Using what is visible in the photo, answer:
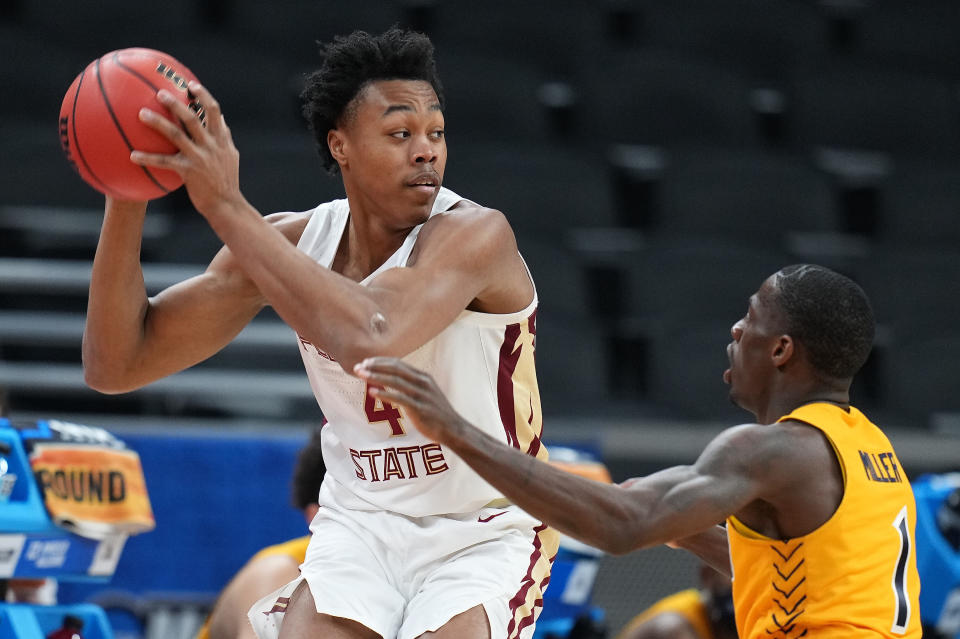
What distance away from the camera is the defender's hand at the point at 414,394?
2.43 m

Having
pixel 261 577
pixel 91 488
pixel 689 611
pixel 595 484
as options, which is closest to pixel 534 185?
pixel 689 611

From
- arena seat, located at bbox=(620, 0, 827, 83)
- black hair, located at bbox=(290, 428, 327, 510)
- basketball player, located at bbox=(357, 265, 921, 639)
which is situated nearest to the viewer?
basketball player, located at bbox=(357, 265, 921, 639)

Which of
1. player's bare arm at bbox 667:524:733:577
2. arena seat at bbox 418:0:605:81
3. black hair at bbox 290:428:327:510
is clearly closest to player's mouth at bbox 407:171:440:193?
player's bare arm at bbox 667:524:733:577

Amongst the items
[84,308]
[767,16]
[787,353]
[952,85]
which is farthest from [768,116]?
[787,353]

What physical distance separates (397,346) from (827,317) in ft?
3.16

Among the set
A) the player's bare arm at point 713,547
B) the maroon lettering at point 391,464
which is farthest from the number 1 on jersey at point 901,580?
the maroon lettering at point 391,464

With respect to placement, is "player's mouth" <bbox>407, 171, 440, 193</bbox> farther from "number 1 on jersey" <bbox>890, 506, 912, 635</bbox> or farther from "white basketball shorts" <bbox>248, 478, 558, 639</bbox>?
"number 1 on jersey" <bbox>890, 506, 912, 635</bbox>

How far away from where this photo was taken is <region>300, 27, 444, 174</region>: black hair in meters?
3.25

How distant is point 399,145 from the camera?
125 inches

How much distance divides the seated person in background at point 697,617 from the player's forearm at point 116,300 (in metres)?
2.86

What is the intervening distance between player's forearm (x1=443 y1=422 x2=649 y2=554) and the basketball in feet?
2.96

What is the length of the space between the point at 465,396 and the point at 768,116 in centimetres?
689

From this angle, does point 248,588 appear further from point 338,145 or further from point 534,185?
point 534,185

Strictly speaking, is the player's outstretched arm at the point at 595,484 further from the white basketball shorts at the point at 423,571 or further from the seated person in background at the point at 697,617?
the seated person in background at the point at 697,617
